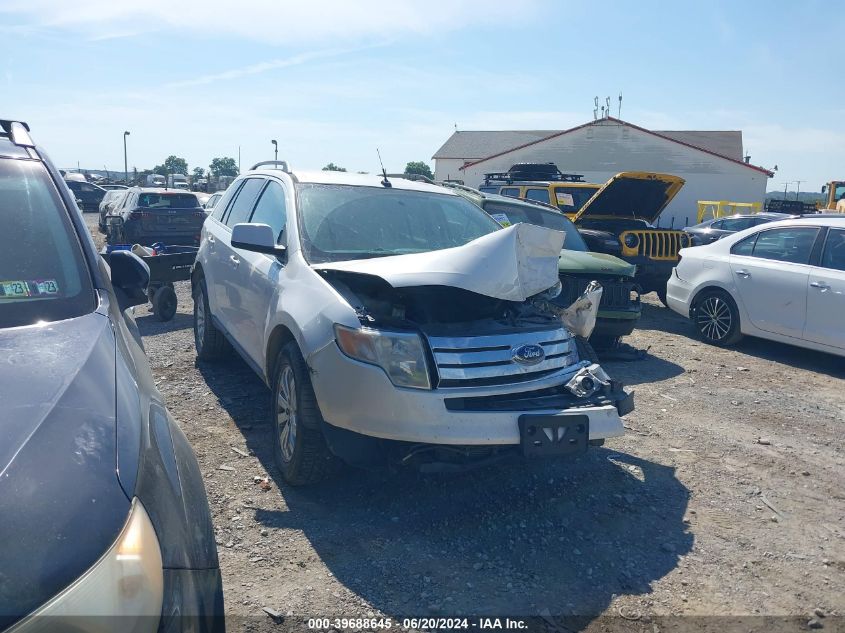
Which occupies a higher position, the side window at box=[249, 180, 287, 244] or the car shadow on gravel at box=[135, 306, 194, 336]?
the side window at box=[249, 180, 287, 244]

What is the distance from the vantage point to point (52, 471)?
1636mm

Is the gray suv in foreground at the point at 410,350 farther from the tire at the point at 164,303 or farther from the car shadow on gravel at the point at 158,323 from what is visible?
the tire at the point at 164,303

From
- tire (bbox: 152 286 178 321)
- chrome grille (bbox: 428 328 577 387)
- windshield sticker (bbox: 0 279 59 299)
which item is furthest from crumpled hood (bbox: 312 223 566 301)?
tire (bbox: 152 286 178 321)

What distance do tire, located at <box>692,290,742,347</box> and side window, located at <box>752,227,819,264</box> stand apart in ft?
2.14

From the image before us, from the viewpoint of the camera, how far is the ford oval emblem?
3.67 metres

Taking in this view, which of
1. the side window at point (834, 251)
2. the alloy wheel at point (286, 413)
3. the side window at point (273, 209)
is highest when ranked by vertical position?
the side window at point (273, 209)

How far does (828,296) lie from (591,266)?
2453 mm

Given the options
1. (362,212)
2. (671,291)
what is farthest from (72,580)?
(671,291)

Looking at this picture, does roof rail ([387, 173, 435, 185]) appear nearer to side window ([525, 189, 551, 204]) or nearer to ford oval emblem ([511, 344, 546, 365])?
ford oval emblem ([511, 344, 546, 365])

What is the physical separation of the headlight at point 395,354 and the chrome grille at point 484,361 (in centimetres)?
8

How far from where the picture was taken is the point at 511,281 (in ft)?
12.1

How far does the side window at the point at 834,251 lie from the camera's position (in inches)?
279

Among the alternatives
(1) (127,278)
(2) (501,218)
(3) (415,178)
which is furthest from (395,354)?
(2) (501,218)

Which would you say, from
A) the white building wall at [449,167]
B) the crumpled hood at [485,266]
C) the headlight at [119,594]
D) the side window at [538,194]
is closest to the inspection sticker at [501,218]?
the crumpled hood at [485,266]
